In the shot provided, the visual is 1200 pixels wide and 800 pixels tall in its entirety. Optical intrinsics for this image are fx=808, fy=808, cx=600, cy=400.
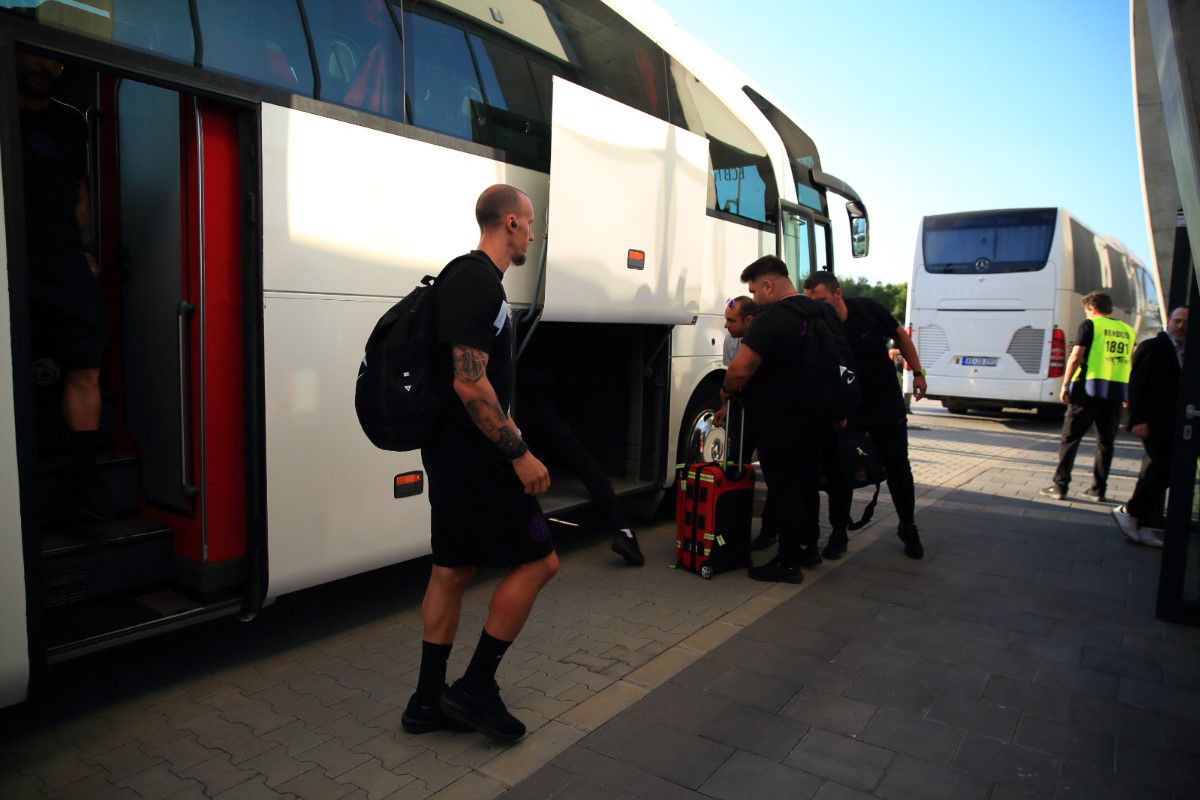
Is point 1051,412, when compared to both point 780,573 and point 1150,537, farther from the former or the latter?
point 780,573

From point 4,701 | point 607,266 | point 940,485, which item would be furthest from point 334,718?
point 940,485

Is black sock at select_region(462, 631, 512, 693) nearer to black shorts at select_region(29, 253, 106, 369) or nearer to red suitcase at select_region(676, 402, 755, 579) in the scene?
black shorts at select_region(29, 253, 106, 369)

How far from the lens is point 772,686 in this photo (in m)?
3.47

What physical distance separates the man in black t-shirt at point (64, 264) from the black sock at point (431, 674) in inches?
71.1

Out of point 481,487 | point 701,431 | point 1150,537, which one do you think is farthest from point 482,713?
point 1150,537

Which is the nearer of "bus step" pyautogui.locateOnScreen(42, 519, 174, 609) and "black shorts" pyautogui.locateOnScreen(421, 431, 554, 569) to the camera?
"black shorts" pyautogui.locateOnScreen(421, 431, 554, 569)

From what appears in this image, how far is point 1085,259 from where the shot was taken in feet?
51.4

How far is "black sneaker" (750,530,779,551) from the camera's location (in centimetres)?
577

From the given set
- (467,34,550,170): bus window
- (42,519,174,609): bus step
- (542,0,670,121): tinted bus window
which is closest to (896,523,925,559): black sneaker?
(542,0,670,121): tinted bus window

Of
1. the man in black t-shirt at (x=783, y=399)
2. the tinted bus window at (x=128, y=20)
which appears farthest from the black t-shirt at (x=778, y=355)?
the tinted bus window at (x=128, y=20)

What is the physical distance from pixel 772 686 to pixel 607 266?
2.55m

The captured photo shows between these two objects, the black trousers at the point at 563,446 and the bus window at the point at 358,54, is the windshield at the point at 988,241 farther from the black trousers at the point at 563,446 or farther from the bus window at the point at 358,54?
the bus window at the point at 358,54

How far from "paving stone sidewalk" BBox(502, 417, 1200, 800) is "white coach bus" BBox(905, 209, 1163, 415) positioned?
1043cm

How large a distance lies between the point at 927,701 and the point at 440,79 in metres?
3.67
